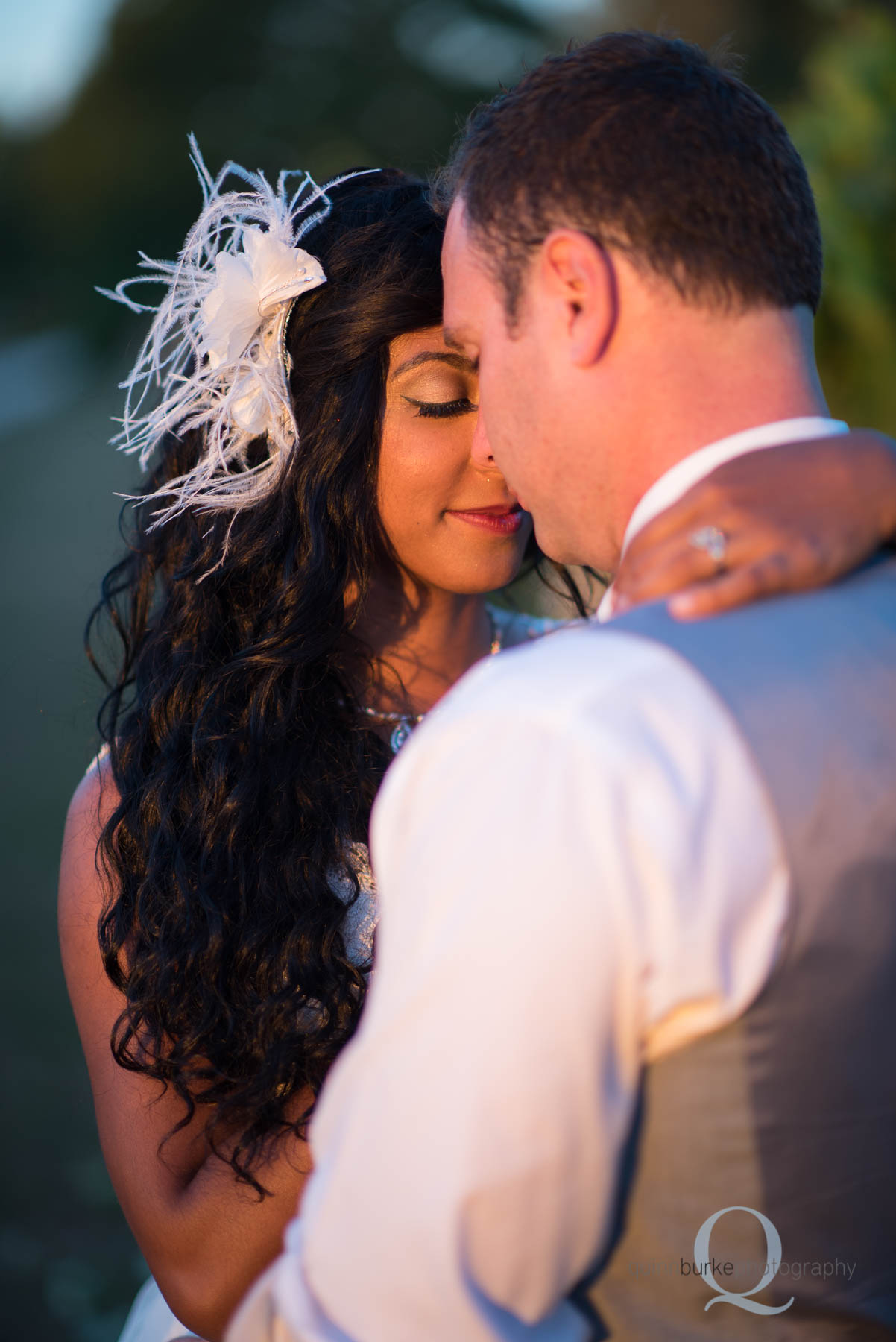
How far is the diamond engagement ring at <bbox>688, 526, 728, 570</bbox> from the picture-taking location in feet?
3.76

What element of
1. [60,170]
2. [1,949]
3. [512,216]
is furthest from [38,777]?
[60,170]

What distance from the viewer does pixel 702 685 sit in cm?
100

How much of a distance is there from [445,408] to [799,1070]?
1578 mm

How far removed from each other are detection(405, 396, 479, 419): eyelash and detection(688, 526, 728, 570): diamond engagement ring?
48.7 inches

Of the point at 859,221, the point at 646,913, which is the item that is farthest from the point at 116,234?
the point at 646,913

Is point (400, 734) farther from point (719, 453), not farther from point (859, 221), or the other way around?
point (859, 221)

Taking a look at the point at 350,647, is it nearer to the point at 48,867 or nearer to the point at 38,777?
the point at 48,867

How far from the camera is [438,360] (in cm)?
229

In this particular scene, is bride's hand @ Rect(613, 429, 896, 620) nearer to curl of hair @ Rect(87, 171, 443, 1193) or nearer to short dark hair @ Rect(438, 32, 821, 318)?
short dark hair @ Rect(438, 32, 821, 318)

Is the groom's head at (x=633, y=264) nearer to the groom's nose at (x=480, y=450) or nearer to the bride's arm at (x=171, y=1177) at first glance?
the groom's nose at (x=480, y=450)

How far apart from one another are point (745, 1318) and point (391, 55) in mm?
17673

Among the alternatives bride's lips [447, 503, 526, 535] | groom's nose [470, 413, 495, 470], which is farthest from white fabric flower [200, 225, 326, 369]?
bride's lips [447, 503, 526, 535]

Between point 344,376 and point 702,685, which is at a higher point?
point 702,685

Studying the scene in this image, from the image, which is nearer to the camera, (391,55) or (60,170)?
(391,55)
